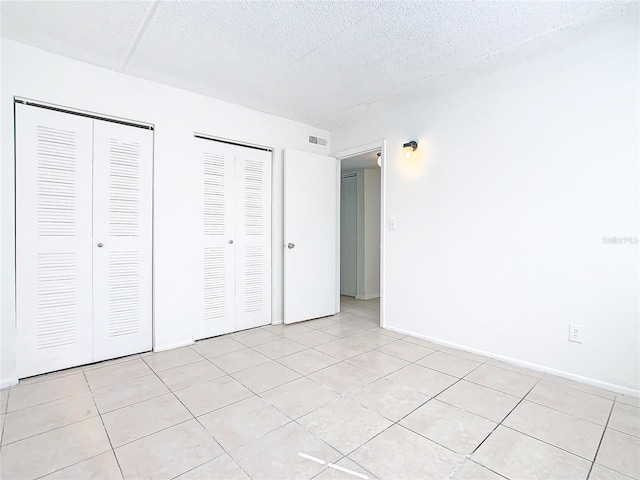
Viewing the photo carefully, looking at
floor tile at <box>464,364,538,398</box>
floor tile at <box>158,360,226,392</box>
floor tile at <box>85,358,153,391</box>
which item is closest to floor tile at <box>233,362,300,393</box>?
floor tile at <box>158,360,226,392</box>

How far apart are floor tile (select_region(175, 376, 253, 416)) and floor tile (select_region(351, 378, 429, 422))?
0.75 metres

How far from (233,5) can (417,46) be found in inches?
49.9

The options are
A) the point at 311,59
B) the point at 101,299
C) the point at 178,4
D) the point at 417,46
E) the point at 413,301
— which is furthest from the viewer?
the point at 413,301

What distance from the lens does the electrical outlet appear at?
90.5 inches

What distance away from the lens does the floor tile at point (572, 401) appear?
6.21 feet

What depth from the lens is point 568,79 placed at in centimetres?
234

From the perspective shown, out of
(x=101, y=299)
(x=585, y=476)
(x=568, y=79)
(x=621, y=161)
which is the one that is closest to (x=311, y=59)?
(x=568, y=79)

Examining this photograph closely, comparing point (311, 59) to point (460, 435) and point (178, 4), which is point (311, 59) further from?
point (460, 435)

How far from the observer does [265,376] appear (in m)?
2.39

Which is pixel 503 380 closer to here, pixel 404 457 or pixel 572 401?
pixel 572 401

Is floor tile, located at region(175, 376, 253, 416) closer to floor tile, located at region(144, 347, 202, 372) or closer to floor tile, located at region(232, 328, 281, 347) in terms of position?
floor tile, located at region(144, 347, 202, 372)

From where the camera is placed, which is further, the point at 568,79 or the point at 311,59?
the point at 311,59

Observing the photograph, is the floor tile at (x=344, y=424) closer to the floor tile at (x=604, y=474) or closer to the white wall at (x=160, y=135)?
the floor tile at (x=604, y=474)

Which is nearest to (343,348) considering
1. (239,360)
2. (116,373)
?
(239,360)
